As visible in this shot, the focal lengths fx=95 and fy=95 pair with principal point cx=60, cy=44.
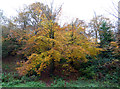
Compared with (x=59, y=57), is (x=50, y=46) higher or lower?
higher

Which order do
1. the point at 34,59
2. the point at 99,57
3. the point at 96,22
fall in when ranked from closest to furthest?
the point at 34,59
the point at 99,57
the point at 96,22

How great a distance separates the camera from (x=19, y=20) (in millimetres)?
13727

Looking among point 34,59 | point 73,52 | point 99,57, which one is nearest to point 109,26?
point 99,57

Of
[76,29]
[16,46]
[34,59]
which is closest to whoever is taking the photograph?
[34,59]

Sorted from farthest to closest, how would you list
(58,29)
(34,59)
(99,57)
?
(99,57), (58,29), (34,59)

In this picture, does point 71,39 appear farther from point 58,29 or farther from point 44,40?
point 44,40

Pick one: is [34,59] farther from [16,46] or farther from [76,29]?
[16,46]

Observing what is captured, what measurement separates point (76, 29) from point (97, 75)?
193 inches

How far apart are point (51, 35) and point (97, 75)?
5.89 metres

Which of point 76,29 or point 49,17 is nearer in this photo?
point 49,17

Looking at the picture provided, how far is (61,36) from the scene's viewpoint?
7500 mm

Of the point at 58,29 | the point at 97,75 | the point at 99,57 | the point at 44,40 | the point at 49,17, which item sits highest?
the point at 49,17

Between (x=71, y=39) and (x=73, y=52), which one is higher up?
(x=71, y=39)

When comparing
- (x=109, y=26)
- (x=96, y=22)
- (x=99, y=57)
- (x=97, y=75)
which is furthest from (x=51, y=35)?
(x=96, y=22)
